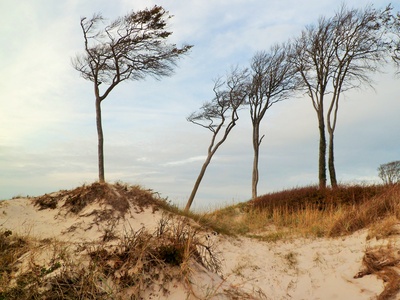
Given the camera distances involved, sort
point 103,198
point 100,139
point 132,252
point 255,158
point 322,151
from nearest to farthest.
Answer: point 132,252, point 103,198, point 100,139, point 322,151, point 255,158

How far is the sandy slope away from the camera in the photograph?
18.6ft

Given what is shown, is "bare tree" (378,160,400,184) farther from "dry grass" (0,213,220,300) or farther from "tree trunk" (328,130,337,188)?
"dry grass" (0,213,220,300)

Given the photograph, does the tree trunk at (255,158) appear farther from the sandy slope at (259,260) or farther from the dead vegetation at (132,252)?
the sandy slope at (259,260)

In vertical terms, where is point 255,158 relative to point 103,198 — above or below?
above

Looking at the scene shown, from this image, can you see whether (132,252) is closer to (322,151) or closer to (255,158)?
(322,151)

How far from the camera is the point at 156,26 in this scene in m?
18.7

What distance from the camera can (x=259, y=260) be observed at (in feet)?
32.2

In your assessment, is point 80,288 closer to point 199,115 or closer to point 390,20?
point 199,115

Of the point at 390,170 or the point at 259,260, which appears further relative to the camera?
the point at 390,170

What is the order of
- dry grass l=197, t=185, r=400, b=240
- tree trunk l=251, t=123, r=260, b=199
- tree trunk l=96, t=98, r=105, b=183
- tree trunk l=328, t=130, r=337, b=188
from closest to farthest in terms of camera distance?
dry grass l=197, t=185, r=400, b=240 < tree trunk l=96, t=98, r=105, b=183 < tree trunk l=328, t=130, r=337, b=188 < tree trunk l=251, t=123, r=260, b=199

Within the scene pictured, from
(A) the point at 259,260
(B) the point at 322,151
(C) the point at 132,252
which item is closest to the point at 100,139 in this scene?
(A) the point at 259,260

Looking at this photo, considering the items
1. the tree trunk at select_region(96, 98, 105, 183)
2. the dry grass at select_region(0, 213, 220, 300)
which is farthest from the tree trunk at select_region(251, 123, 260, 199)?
the dry grass at select_region(0, 213, 220, 300)

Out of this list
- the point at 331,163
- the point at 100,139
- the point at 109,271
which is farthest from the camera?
the point at 331,163

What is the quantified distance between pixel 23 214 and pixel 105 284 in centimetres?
862
